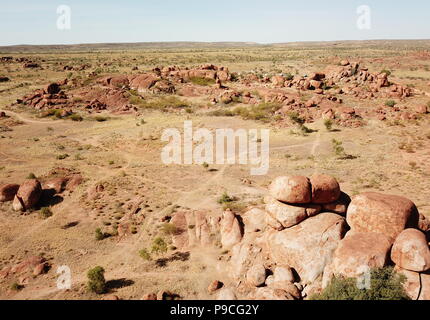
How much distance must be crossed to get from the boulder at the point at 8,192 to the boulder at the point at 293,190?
794 inches

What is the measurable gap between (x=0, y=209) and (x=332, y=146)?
31053 mm

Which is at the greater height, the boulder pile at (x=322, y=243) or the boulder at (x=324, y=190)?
the boulder at (x=324, y=190)

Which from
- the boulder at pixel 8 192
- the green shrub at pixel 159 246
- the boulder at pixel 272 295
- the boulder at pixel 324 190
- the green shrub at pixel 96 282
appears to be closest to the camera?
the boulder at pixel 272 295

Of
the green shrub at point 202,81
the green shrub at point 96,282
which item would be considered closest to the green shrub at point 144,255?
the green shrub at point 96,282

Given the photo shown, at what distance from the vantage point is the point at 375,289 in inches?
480

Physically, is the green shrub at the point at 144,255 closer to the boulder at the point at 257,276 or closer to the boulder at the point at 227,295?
the boulder at the point at 227,295

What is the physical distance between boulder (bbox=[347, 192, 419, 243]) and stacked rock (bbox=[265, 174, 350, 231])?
1.28 metres

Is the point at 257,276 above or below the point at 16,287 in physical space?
above

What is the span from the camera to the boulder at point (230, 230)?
18555mm

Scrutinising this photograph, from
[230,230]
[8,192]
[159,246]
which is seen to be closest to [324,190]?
[230,230]

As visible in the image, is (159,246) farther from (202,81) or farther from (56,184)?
(202,81)

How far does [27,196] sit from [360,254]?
2229 centimetres

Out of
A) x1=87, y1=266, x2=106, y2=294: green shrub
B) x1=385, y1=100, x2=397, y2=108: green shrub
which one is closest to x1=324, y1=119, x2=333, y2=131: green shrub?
x1=385, y1=100, x2=397, y2=108: green shrub

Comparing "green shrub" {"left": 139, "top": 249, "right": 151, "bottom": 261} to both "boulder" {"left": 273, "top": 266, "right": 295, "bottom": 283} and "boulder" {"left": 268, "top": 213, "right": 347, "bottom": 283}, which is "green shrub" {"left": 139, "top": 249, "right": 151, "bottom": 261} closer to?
"boulder" {"left": 268, "top": 213, "right": 347, "bottom": 283}
